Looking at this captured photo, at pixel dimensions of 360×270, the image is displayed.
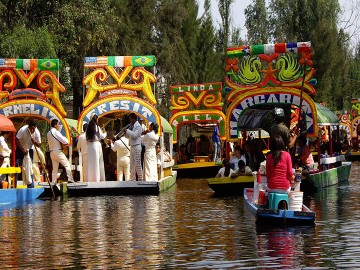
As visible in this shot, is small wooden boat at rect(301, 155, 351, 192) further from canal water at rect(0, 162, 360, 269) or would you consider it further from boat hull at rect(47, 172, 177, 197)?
boat hull at rect(47, 172, 177, 197)

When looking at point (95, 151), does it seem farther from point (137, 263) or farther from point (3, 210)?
point (137, 263)

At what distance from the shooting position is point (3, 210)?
2292cm

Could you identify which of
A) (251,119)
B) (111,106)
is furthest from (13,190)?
(251,119)

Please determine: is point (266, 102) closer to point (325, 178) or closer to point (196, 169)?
point (325, 178)

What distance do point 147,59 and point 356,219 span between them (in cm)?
1077

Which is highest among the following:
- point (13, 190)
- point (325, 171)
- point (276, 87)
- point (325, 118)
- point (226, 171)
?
point (276, 87)

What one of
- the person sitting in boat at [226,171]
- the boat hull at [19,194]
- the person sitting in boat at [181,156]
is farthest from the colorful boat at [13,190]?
the person sitting in boat at [181,156]

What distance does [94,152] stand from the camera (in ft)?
89.7

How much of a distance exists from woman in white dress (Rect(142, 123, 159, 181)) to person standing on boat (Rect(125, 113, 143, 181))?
0.27 meters

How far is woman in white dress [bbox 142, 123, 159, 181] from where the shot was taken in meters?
27.8

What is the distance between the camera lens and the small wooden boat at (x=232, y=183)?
85.9 ft

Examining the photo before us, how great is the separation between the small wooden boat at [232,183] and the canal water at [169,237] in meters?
1.18

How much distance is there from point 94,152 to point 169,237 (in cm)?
1018

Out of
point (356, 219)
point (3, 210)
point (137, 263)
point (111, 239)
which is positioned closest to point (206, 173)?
point (3, 210)
